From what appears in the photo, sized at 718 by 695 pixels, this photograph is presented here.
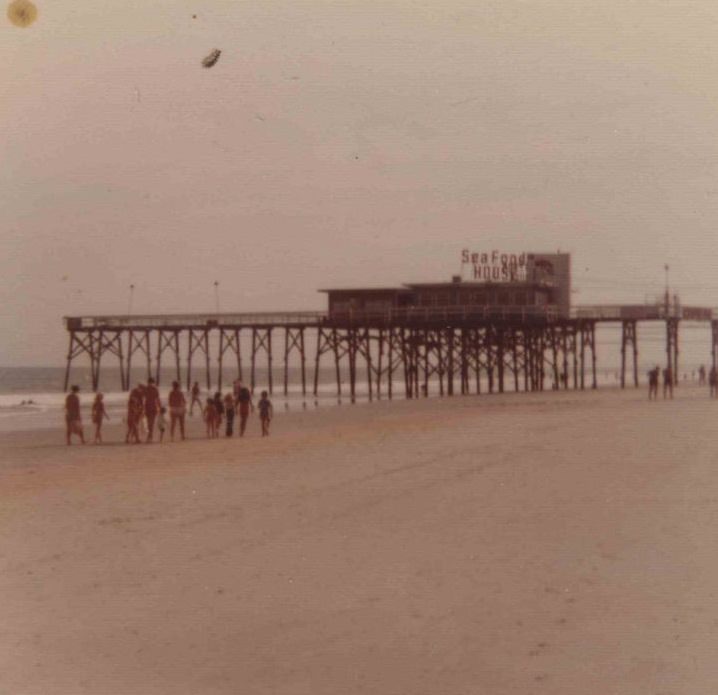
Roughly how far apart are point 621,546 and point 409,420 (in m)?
17.9

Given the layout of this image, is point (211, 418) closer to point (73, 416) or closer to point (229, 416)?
point (229, 416)

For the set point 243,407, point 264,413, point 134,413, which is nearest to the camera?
point 134,413

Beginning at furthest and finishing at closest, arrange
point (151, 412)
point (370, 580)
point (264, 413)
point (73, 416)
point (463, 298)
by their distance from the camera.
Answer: point (463, 298) < point (264, 413) < point (73, 416) < point (151, 412) < point (370, 580)

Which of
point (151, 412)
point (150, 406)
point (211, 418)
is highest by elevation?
point (150, 406)

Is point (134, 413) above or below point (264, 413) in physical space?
above

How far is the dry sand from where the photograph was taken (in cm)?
617

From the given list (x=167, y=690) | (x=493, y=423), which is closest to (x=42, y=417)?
(x=493, y=423)

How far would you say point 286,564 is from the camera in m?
8.34

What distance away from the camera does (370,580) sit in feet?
25.7

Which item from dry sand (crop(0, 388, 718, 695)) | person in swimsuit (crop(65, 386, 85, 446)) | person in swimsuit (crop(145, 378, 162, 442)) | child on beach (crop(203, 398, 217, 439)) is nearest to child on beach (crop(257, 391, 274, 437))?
child on beach (crop(203, 398, 217, 439))

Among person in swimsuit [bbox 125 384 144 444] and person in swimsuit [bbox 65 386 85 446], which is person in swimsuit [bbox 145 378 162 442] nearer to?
person in swimsuit [bbox 125 384 144 444]

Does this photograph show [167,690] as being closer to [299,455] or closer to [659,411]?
[299,455]

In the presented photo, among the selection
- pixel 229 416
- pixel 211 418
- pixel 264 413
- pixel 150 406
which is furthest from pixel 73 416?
pixel 264 413

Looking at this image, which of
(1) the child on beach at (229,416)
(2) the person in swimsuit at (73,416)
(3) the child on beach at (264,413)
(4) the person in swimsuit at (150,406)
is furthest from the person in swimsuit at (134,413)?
(3) the child on beach at (264,413)
